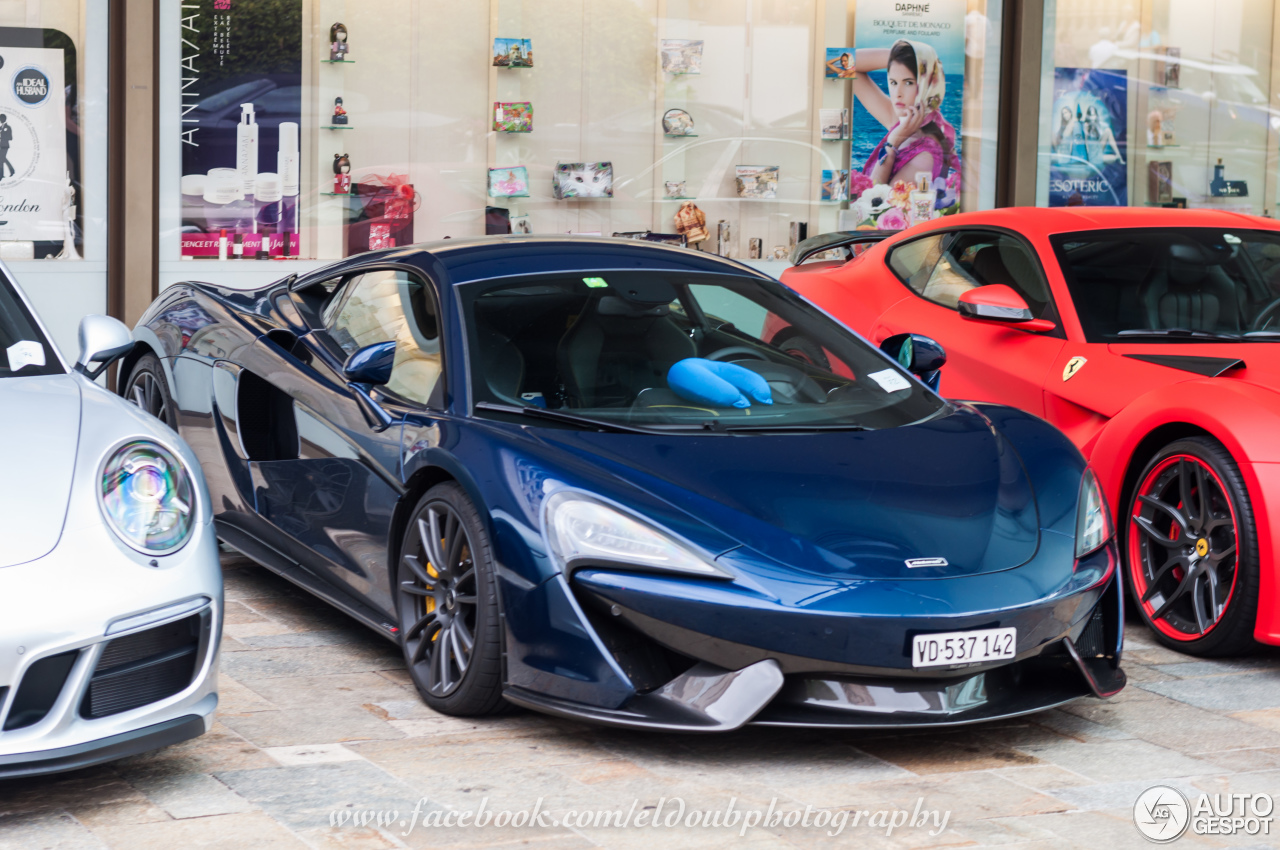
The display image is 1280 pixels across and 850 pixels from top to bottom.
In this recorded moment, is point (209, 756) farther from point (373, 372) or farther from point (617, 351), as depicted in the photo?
point (617, 351)

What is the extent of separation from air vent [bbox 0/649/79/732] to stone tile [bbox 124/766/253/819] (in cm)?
37

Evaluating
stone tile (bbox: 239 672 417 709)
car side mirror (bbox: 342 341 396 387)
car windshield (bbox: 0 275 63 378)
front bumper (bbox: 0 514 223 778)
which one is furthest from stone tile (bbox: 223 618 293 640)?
front bumper (bbox: 0 514 223 778)

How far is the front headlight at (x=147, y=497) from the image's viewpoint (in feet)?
10.6

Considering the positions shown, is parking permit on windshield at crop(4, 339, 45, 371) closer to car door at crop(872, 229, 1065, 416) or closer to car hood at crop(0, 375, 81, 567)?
car hood at crop(0, 375, 81, 567)

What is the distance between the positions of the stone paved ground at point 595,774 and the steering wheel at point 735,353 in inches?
47.9

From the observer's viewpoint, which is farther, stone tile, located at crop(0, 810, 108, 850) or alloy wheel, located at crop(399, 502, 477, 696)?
alloy wheel, located at crop(399, 502, 477, 696)

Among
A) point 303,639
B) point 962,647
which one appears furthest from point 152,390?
point 962,647

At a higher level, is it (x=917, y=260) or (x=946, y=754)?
(x=917, y=260)

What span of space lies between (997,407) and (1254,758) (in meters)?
1.32

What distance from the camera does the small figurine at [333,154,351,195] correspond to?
31.6ft

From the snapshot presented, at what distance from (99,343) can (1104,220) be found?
13.1ft

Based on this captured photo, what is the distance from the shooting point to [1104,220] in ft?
20.3

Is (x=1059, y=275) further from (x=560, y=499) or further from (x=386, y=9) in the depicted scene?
(x=386, y=9)

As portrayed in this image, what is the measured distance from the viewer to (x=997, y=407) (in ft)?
15.3
